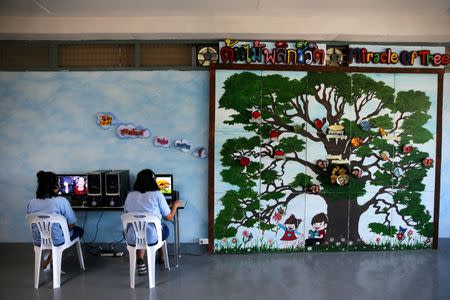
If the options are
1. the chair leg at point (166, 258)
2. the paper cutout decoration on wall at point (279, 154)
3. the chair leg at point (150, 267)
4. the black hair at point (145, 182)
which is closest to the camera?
the chair leg at point (150, 267)

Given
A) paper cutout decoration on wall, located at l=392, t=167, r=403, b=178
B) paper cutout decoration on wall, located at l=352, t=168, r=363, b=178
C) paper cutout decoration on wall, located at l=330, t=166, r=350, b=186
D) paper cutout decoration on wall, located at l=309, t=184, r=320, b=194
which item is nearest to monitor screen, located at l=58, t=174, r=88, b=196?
paper cutout decoration on wall, located at l=309, t=184, r=320, b=194

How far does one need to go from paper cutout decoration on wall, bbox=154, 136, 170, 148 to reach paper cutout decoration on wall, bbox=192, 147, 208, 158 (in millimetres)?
382

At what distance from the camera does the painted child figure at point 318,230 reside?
4613 mm

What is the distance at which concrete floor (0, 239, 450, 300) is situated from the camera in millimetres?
3373

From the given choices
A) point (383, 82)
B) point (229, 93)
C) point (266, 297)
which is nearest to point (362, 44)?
point (383, 82)

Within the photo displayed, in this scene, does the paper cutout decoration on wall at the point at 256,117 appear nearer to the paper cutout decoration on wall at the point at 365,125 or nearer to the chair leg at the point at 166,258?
the paper cutout decoration on wall at the point at 365,125

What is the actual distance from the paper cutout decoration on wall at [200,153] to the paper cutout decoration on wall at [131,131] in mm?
670

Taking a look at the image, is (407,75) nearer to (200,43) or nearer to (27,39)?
(200,43)

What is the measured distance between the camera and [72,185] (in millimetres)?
4438

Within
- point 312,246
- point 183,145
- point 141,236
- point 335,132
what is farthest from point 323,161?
point 141,236

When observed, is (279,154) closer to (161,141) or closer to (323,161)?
(323,161)

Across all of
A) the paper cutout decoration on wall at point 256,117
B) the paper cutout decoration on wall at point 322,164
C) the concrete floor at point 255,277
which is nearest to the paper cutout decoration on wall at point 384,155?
the paper cutout decoration on wall at point 322,164

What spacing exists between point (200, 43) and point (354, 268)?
11.3 ft

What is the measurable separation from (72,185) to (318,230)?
10.8ft
